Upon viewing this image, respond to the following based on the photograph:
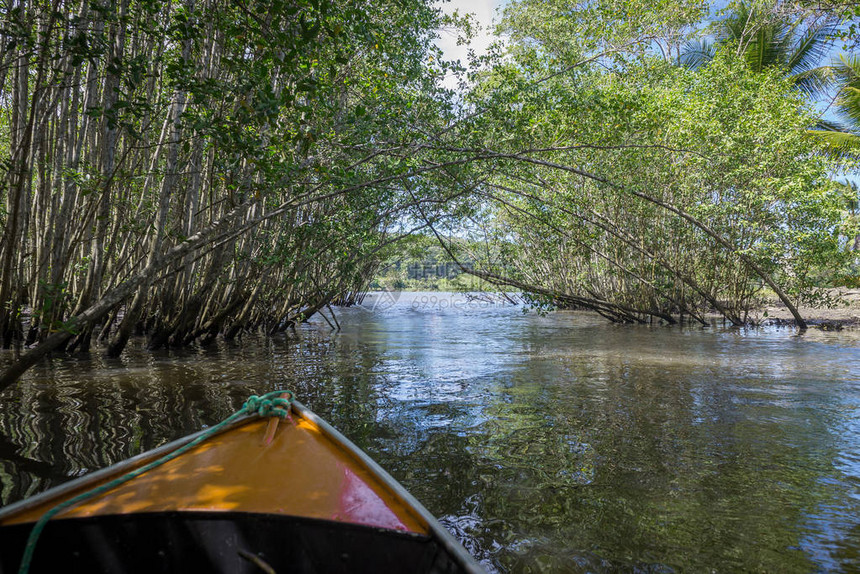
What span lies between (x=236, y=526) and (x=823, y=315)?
18.2 m

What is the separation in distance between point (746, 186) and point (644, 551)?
11576 millimetres

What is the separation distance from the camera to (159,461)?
216cm

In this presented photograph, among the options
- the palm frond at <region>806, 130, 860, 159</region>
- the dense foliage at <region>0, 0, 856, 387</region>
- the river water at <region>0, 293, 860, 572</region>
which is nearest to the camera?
the river water at <region>0, 293, 860, 572</region>

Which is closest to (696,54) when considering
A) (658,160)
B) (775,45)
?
(775,45)

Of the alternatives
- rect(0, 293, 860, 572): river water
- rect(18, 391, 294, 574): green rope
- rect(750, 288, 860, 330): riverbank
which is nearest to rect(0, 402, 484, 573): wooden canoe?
rect(18, 391, 294, 574): green rope

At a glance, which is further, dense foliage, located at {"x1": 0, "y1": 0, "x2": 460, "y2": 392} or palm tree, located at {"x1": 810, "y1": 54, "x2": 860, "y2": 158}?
palm tree, located at {"x1": 810, "y1": 54, "x2": 860, "y2": 158}

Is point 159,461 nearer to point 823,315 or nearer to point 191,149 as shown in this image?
point 191,149

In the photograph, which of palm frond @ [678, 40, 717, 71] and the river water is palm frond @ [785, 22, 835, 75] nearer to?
palm frond @ [678, 40, 717, 71]

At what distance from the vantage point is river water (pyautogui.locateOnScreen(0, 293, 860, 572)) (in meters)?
2.43

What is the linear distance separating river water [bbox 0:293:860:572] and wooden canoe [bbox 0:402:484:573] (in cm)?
78

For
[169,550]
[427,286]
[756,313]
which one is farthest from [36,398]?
[427,286]

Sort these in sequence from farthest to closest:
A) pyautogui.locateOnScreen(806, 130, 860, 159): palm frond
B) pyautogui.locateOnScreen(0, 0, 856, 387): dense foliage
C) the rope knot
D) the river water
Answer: pyautogui.locateOnScreen(806, 130, 860, 159): palm frond → pyautogui.locateOnScreen(0, 0, 856, 387): dense foliage → the rope knot → the river water

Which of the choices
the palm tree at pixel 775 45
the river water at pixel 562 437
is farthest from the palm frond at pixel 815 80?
the river water at pixel 562 437

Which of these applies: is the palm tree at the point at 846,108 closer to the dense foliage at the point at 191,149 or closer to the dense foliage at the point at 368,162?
the dense foliage at the point at 368,162
